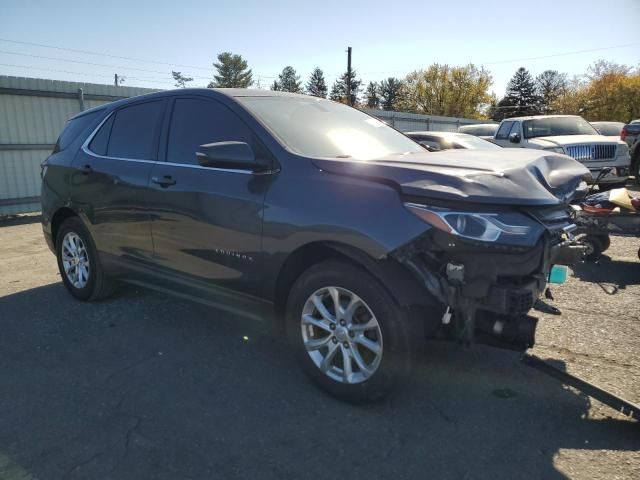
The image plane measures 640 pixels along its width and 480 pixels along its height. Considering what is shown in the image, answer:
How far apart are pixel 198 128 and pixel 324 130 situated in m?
0.94

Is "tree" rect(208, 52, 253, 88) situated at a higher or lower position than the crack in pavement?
higher

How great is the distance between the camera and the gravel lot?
242cm

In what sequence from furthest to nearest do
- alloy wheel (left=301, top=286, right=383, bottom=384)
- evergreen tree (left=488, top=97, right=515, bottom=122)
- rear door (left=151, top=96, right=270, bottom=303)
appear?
evergreen tree (left=488, top=97, right=515, bottom=122), rear door (left=151, top=96, right=270, bottom=303), alloy wheel (left=301, top=286, right=383, bottom=384)

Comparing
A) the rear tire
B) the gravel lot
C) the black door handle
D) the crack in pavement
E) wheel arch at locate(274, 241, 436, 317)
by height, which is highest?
the black door handle

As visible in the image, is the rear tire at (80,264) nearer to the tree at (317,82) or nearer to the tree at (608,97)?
the tree at (608,97)

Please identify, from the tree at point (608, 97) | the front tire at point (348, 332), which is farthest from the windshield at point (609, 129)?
the tree at point (608, 97)

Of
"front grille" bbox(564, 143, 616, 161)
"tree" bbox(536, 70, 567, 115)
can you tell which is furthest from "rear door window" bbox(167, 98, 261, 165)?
"tree" bbox(536, 70, 567, 115)

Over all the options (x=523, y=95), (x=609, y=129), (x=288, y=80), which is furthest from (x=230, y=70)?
(x=609, y=129)

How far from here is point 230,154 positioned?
306 cm

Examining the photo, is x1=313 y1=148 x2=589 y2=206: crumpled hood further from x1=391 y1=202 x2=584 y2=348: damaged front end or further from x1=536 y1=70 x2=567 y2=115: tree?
x1=536 y1=70 x2=567 y2=115: tree

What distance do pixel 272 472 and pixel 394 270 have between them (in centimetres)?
116

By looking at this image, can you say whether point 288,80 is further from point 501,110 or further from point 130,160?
point 130,160

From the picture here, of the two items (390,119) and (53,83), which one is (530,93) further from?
(53,83)

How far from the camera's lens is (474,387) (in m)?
3.11
